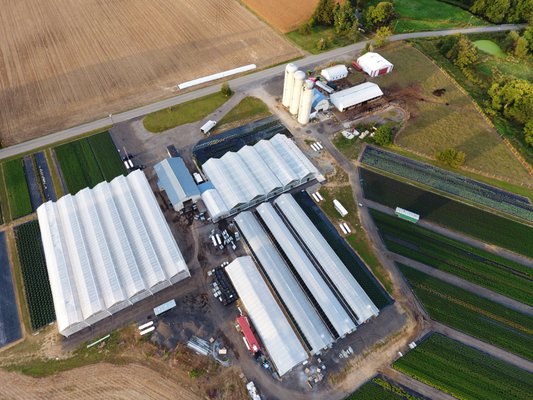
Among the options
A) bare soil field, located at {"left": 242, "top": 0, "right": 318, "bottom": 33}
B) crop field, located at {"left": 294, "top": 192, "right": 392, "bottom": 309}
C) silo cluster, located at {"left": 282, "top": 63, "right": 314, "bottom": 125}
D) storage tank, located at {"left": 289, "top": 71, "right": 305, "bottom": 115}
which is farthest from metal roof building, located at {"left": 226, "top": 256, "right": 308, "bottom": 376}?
→ bare soil field, located at {"left": 242, "top": 0, "right": 318, "bottom": 33}

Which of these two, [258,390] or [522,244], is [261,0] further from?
[258,390]

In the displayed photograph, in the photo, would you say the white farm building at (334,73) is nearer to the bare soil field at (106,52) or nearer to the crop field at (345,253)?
the bare soil field at (106,52)

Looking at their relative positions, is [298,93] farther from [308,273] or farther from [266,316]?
[266,316]

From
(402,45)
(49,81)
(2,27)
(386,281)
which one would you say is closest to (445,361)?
(386,281)

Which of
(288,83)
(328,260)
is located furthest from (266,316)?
(288,83)

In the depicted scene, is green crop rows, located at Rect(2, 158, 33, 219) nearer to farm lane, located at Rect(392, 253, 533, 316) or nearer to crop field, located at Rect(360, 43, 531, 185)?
farm lane, located at Rect(392, 253, 533, 316)

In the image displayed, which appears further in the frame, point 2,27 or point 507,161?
point 2,27

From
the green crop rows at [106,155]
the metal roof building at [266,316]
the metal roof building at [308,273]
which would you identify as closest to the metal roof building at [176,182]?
the green crop rows at [106,155]
